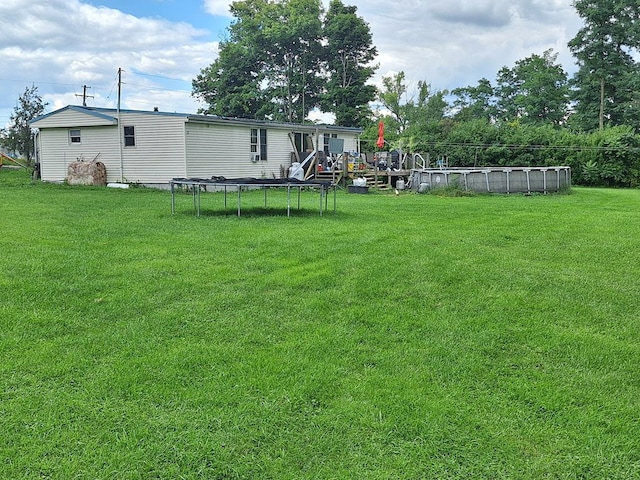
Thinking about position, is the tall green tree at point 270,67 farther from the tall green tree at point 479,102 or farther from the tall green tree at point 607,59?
the tall green tree at point 607,59

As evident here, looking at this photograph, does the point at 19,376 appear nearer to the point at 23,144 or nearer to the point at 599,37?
the point at 23,144


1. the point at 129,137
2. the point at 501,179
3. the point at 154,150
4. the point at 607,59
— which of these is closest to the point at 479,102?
the point at 607,59

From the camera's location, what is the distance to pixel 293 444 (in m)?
2.18

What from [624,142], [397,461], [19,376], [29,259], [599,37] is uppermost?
[599,37]

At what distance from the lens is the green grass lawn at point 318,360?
2.11 metres

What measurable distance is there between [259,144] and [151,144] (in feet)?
12.8

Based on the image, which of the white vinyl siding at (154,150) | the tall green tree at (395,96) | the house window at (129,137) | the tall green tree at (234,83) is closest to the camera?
the white vinyl siding at (154,150)

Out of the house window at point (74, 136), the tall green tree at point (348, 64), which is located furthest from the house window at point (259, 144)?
the tall green tree at point (348, 64)

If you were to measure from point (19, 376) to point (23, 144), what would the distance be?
32.2 m

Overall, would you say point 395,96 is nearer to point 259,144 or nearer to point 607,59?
point 607,59

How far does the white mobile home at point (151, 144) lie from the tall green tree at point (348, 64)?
54.5ft

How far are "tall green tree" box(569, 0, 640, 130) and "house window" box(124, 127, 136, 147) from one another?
Result: 25.4 meters

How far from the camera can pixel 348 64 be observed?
35.2m

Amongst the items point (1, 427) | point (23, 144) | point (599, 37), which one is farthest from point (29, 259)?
point (599, 37)
